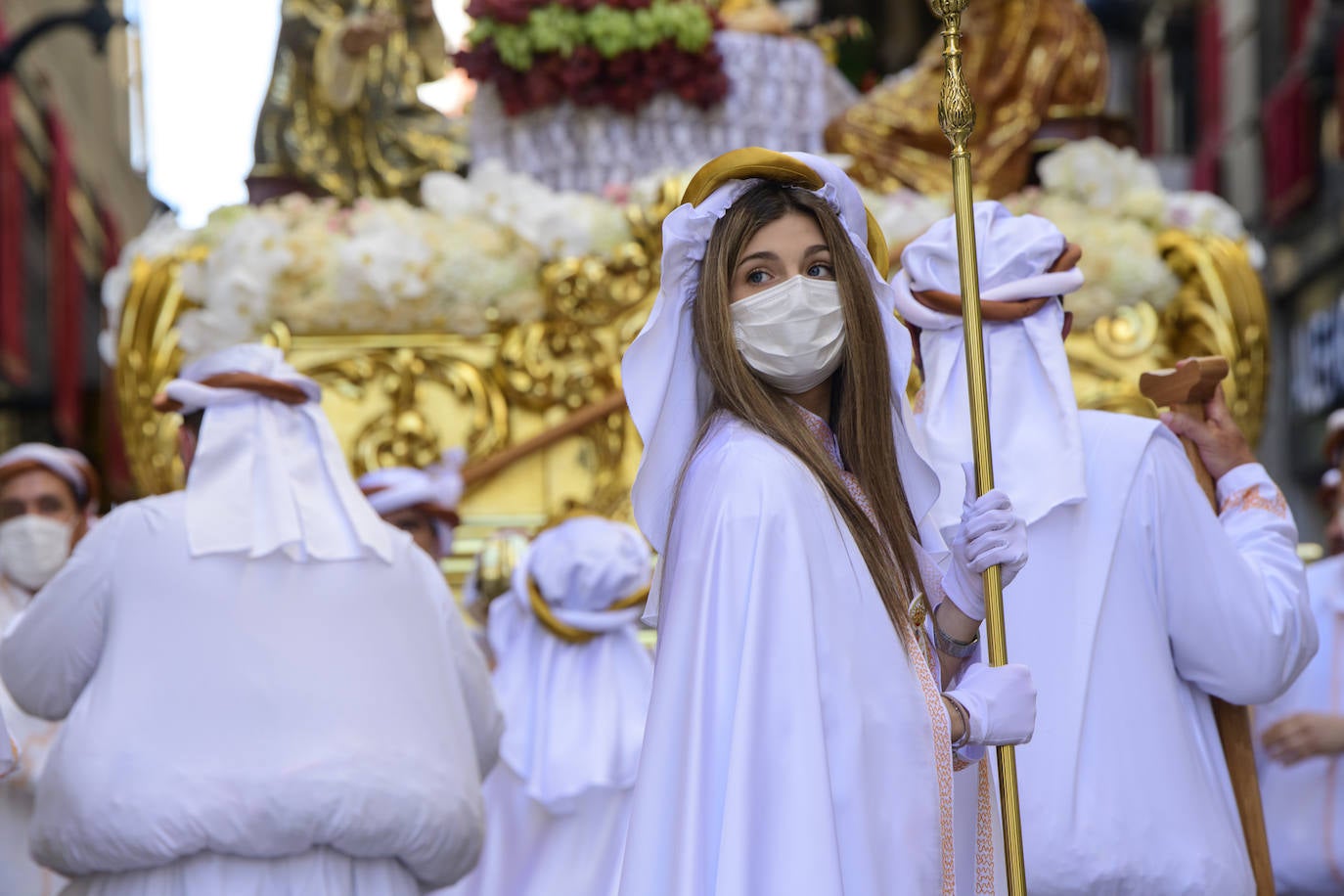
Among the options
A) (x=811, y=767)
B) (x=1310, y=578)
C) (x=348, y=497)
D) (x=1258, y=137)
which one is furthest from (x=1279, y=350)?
(x=811, y=767)

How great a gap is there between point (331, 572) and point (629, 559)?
1.95m

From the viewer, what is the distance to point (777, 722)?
116 inches

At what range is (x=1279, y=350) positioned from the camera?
1752 centimetres

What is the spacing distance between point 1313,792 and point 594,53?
408cm

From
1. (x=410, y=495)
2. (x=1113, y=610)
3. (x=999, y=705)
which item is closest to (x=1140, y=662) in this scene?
(x=1113, y=610)

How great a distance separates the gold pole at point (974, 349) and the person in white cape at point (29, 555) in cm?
333

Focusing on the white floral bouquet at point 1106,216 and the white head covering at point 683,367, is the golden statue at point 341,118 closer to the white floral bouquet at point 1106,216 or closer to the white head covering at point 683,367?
the white floral bouquet at point 1106,216

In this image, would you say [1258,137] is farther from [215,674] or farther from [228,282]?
[215,674]

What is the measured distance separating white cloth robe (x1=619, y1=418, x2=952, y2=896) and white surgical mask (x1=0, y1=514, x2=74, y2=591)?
357 cm

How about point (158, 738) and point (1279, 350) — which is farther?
point (1279, 350)

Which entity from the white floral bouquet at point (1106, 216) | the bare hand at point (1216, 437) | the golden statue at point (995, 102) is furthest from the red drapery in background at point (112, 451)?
the bare hand at point (1216, 437)

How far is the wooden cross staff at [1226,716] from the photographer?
4.03 meters

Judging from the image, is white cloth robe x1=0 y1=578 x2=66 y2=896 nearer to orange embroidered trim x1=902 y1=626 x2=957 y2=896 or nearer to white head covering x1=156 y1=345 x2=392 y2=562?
white head covering x1=156 y1=345 x2=392 y2=562

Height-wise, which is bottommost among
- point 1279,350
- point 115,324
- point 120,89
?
point 1279,350
